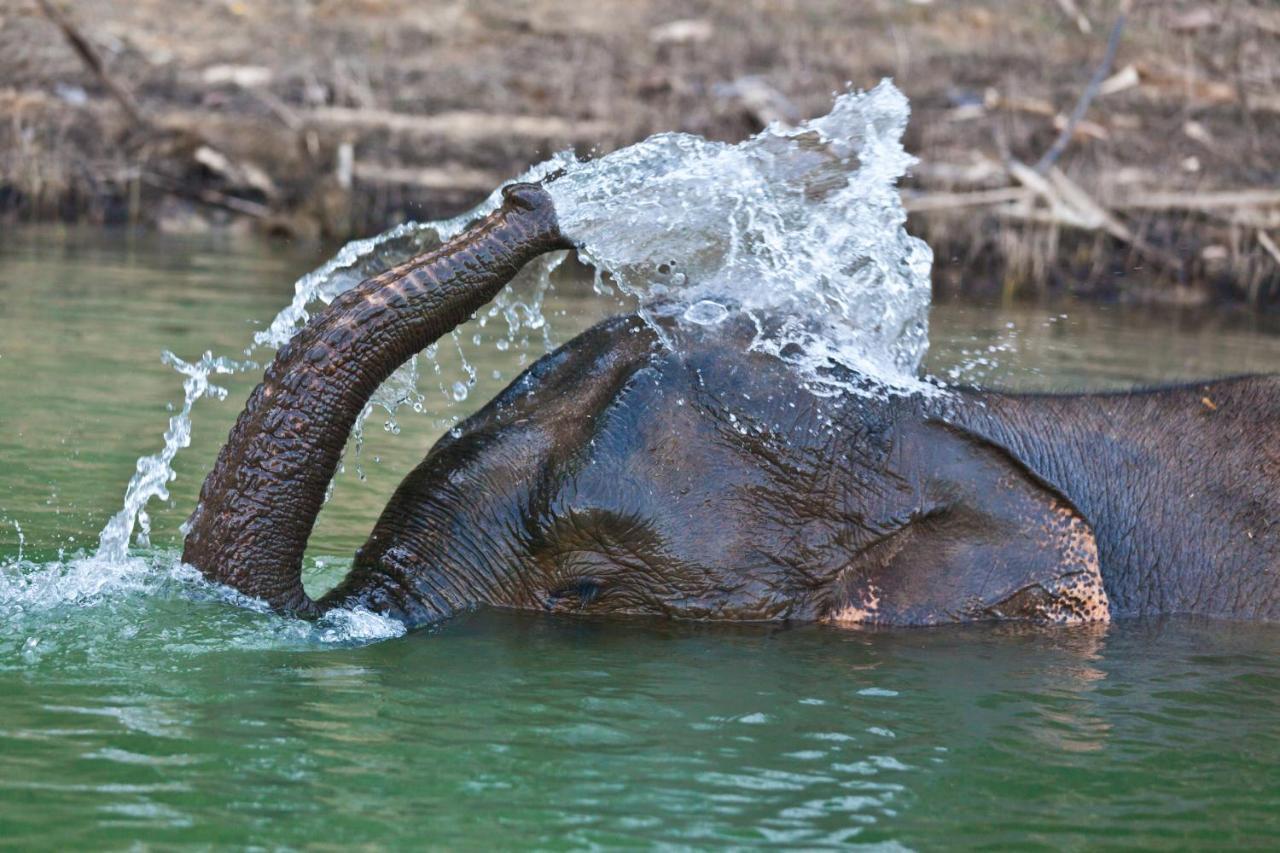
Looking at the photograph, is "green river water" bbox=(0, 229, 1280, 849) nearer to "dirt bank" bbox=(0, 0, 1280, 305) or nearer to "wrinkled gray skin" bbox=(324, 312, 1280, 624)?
"wrinkled gray skin" bbox=(324, 312, 1280, 624)

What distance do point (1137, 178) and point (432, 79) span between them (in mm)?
8238

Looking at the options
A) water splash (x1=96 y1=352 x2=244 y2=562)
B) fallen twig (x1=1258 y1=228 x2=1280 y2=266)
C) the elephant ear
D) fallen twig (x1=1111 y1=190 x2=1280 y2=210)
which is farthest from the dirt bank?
water splash (x1=96 y1=352 x2=244 y2=562)

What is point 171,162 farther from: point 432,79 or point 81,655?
point 81,655

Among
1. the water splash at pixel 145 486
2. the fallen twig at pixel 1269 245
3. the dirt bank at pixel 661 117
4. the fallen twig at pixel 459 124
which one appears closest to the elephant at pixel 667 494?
the water splash at pixel 145 486

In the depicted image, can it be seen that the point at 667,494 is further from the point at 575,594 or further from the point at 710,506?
the point at 575,594

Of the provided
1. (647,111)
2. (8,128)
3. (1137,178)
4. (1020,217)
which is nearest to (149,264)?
(8,128)

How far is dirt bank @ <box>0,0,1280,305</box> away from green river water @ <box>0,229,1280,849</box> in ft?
38.4

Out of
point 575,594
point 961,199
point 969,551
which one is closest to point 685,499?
point 575,594

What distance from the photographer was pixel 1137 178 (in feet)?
56.9

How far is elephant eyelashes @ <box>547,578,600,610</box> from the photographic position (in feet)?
17.1

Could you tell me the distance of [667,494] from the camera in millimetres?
5055

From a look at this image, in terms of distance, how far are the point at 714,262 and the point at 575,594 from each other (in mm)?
1081

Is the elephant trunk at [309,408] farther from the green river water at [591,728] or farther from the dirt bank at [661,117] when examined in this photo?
the dirt bank at [661,117]

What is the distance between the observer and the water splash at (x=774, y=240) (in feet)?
17.5
